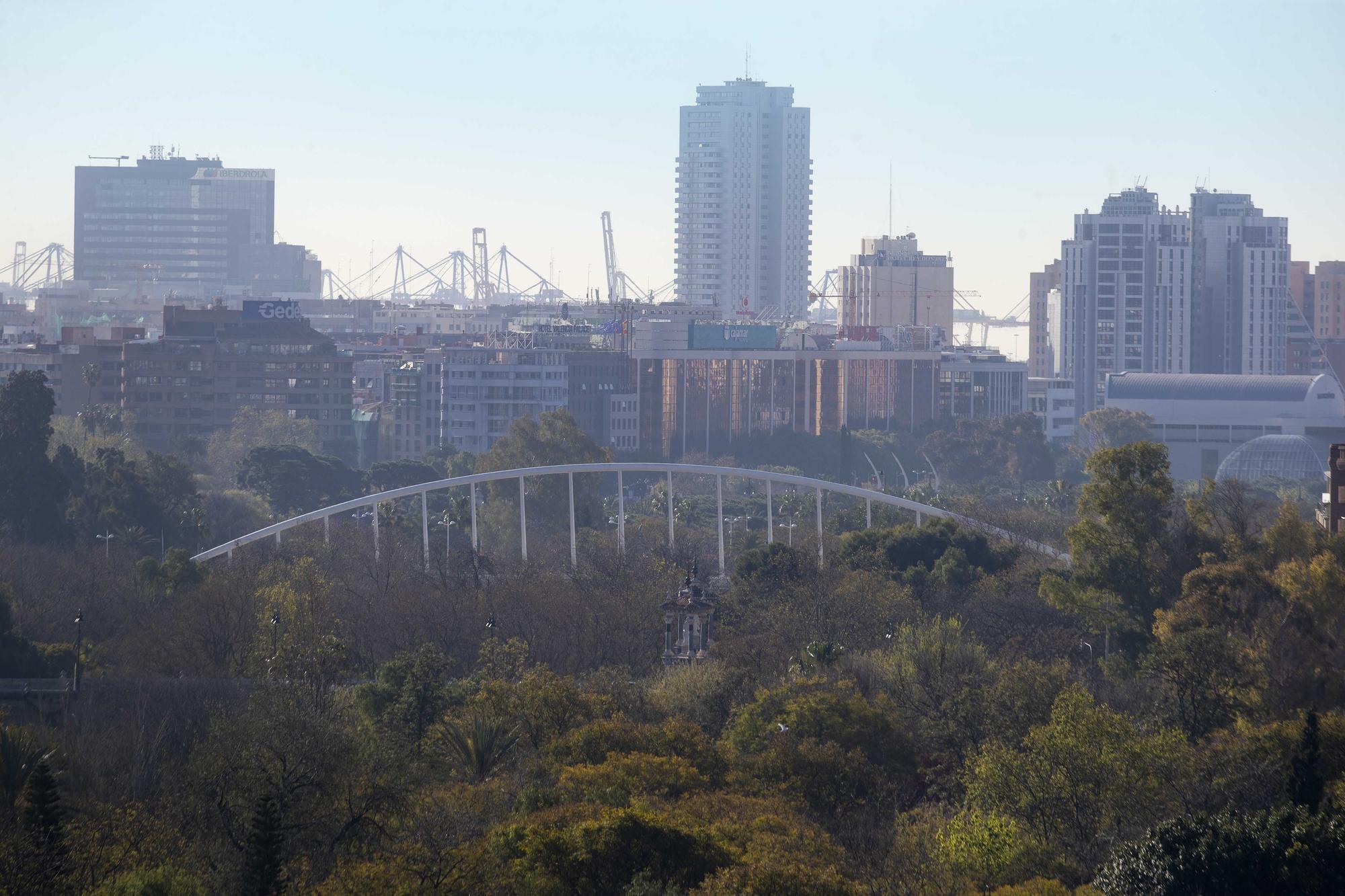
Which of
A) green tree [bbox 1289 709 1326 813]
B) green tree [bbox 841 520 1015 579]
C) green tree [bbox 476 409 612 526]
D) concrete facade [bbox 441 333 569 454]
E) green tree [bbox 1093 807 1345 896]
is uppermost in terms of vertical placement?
concrete facade [bbox 441 333 569 454]

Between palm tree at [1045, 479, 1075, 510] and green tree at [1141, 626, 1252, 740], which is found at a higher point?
palm tree at [1045, 479, 1075, 510]

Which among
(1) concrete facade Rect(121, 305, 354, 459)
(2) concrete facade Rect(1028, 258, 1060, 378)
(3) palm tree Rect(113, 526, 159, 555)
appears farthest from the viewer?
(2) concrete facade Rect(1028, 258, 1060, 378)

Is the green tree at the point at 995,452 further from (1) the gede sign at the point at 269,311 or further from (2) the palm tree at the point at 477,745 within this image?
(2) the palm tree at the point at 477,745

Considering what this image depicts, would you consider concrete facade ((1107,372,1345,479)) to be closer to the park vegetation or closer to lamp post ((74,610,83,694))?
the park vegetation

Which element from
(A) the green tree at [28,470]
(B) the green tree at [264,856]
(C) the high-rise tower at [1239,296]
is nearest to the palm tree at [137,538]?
(A) the green tree at [28,470]

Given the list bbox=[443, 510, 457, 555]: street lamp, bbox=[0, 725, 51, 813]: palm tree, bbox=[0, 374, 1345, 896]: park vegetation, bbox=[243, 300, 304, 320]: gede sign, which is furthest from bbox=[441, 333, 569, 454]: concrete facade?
bbox=[0, 725, 51, 813]: palm tree

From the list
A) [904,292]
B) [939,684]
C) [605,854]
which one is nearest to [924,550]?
[939,684]
